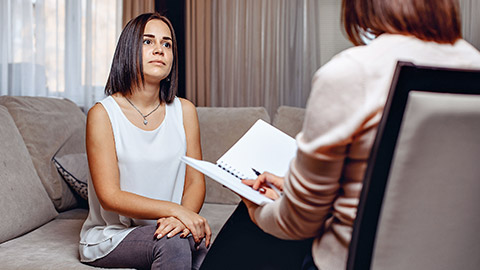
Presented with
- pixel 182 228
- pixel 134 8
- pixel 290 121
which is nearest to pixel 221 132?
pixel 290 121

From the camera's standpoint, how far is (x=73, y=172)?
6.29ft

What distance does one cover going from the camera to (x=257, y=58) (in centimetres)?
298

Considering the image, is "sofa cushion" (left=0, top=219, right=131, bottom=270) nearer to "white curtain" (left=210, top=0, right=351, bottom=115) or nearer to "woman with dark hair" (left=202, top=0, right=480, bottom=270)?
"woman with dark hair" (left=202, top=0, right=480, bottom=270)

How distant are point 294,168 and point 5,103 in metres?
1.58

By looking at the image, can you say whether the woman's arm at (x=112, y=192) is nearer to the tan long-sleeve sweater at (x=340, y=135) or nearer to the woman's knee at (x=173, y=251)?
the woman's knee at (x=173, y=251)

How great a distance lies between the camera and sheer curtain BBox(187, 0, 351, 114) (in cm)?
296

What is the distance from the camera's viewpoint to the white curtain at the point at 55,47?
2871 millimetres

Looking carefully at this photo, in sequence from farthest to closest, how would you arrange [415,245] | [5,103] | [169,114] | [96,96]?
1. [96,96]
2. [5,103]
3. [169,114]
4. [415,245]

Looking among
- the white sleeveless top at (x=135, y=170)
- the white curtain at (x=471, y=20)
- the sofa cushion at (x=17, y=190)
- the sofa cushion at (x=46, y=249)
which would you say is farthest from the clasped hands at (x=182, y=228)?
the white curtain at (x=471, y=20)

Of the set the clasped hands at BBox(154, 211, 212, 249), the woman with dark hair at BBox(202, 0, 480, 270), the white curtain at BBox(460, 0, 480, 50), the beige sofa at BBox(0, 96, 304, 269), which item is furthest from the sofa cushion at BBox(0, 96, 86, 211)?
the white curtain at BBox(460, 0, 480, 50)

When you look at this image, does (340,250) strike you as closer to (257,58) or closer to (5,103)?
(5,103)

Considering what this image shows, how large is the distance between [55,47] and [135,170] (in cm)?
180

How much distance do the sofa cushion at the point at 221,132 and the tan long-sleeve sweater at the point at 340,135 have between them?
4.83 feet

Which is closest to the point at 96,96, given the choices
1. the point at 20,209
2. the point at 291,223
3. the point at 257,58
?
the point at 257,58
